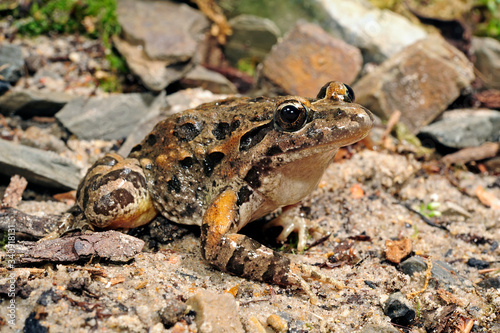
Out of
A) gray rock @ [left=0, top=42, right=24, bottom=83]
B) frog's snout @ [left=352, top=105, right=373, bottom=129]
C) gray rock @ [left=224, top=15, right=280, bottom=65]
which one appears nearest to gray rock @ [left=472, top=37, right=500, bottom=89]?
gray rock @ [left=224, top=15, right=280, bottom=65]

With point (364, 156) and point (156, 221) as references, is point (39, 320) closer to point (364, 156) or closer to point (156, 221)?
point (156, 221)

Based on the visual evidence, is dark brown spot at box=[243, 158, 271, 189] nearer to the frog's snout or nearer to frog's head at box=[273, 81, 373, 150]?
frog's head at box=[273, 81, 373, 150]

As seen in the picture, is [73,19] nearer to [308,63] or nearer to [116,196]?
[308,63]

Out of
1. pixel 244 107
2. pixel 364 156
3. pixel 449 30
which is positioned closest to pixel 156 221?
pixel 244 107

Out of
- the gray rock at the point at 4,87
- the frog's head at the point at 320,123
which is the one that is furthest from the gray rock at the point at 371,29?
the gray rock at the point at 4,87

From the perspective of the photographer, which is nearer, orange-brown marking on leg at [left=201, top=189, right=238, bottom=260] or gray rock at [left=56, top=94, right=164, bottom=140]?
orange-brown marking on leg at [left=201, top=189, right=238, bottom=260]
